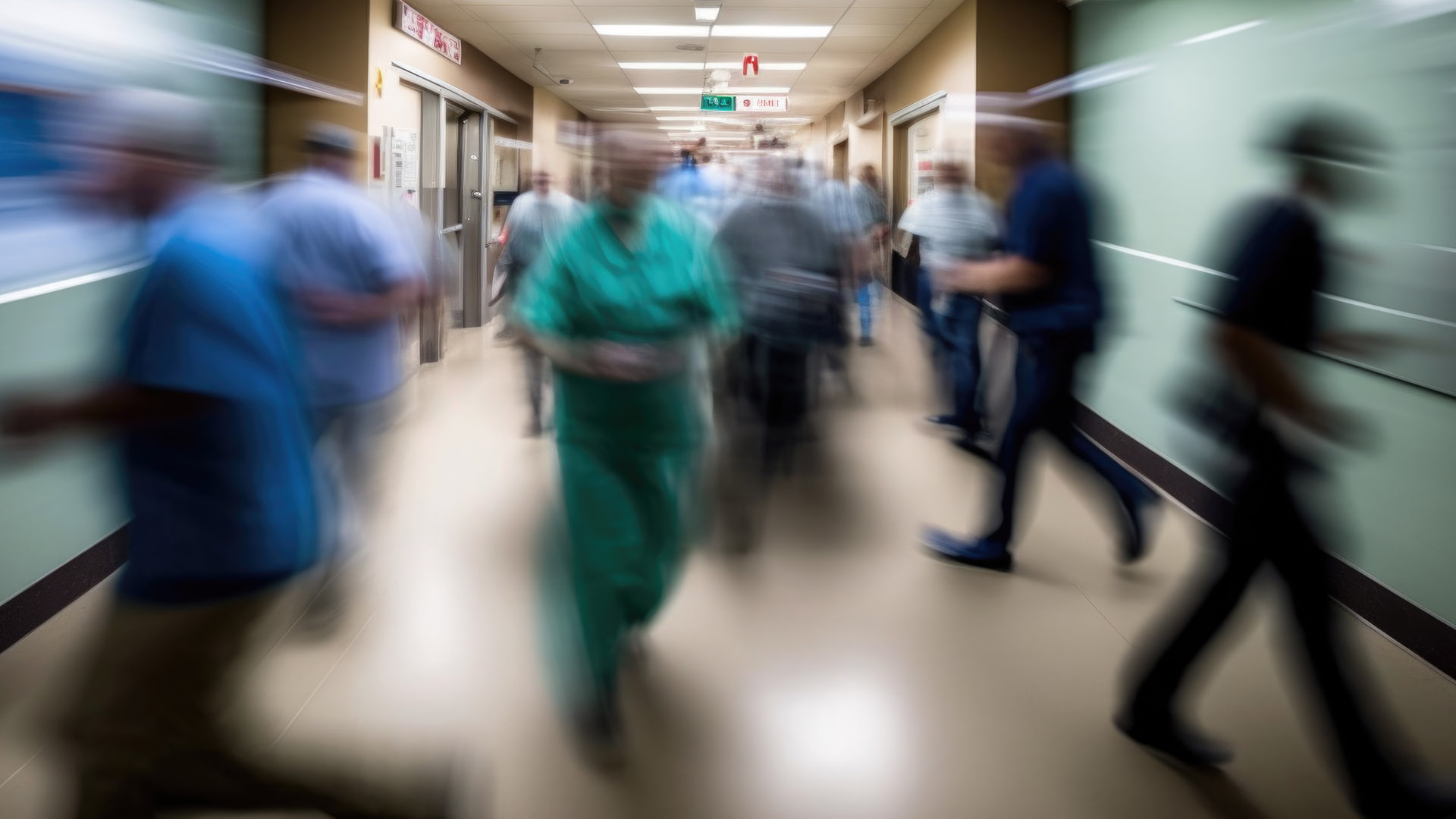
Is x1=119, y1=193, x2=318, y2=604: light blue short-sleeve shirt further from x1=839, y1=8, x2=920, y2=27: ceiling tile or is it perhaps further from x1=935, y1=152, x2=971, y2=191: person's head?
x1=839, y1=8, x2=920, y2=27: ceiling tile

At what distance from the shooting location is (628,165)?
2324 millimetres

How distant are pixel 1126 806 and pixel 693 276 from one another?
5.08ft

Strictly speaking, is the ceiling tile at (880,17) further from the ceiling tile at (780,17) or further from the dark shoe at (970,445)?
the dark shoe at (970,445)

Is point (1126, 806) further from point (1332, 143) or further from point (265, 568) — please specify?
point (265, 568)

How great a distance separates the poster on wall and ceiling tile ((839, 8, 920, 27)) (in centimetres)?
362

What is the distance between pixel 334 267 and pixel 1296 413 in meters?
2.58

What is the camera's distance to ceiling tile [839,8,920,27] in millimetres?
8008

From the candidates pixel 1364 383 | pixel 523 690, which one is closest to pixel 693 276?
pixel 523 690

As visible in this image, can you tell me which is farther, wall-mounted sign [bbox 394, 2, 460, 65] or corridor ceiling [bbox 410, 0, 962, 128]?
corridor ceiling [bbox 410, 0, 962, 128]

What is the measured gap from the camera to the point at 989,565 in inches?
143

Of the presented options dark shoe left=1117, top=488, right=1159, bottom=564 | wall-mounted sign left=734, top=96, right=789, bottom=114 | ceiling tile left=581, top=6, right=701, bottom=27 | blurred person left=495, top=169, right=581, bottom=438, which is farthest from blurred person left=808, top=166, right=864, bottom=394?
wall-mounted sign left=734, top=96, right=789, bottom=114

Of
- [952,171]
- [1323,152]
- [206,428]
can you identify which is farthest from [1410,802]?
[952,171]

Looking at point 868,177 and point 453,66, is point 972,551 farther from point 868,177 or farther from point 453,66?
point 453,66

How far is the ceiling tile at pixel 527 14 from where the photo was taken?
309 inches
